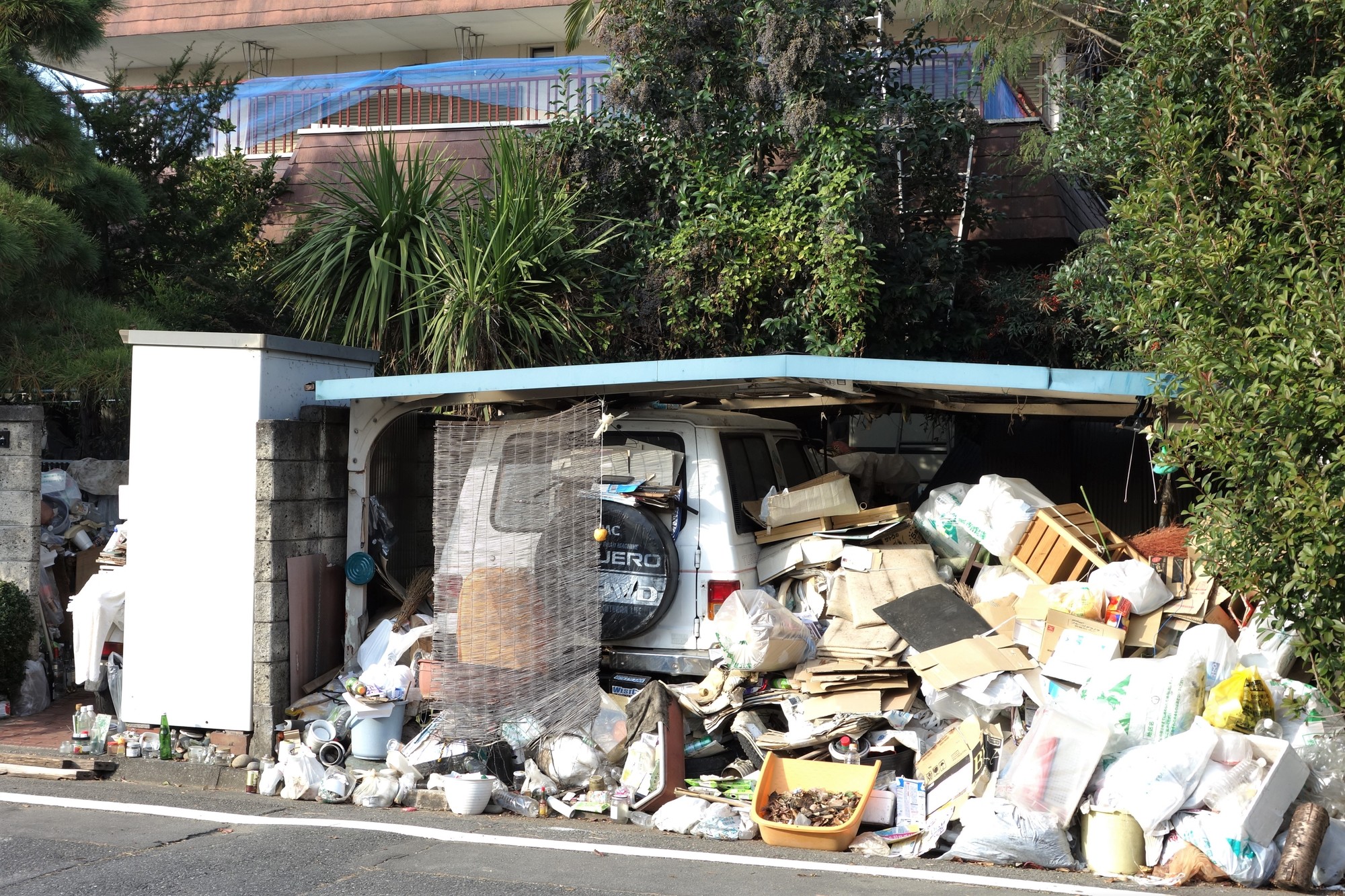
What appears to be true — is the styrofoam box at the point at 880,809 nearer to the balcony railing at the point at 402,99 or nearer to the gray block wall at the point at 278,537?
the gray block wall at the point at 278,537

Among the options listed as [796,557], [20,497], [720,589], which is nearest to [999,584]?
[796,557]

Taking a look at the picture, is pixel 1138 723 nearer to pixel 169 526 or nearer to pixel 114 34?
pixel 169 526

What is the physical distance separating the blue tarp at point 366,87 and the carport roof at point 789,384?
22.6ft

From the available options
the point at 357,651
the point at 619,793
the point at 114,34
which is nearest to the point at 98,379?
the point at 357,651

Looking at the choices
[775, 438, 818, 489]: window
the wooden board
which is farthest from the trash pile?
the wooden board

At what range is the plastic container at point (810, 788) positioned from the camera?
5406mm

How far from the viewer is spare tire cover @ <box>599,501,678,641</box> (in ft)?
20.5

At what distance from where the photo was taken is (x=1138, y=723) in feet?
17.9

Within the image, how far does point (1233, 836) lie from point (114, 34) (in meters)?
17.6

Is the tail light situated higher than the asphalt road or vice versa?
the tail light

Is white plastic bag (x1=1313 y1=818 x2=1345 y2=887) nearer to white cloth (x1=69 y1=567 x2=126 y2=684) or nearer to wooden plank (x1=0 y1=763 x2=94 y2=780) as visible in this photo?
wooden plank (x1=0 y1=763 x2=94 y2=780)

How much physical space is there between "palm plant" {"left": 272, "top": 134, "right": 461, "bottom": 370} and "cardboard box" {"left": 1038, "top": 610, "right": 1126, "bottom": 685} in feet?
17.4

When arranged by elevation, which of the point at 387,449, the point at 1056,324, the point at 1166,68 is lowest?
the point at 387,449

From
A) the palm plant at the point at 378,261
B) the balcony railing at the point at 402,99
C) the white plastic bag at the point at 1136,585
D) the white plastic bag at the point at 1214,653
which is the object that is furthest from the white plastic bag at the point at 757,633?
the balcony railing at the point at 402,99
